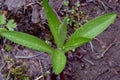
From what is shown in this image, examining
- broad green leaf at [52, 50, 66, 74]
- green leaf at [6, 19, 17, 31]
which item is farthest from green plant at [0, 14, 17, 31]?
broad green leaf at [52, 50, 66, 74]

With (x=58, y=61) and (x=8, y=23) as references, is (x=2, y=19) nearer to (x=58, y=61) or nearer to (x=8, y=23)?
(x=8, y=23)

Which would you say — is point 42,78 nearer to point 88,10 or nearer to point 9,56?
point 9,56

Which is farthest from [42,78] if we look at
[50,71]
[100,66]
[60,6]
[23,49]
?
[60,6]

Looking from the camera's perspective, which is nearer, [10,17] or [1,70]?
[1,70]

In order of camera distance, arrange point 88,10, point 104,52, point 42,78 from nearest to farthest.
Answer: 1. point 42,78
2. point 104,52
3. point 88,10

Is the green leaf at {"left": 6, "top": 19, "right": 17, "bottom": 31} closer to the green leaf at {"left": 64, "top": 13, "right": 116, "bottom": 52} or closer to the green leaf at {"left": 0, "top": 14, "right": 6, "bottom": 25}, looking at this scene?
the green leaf at {"left": 0, "top": 14, "right": 6, "bottom": 25}
